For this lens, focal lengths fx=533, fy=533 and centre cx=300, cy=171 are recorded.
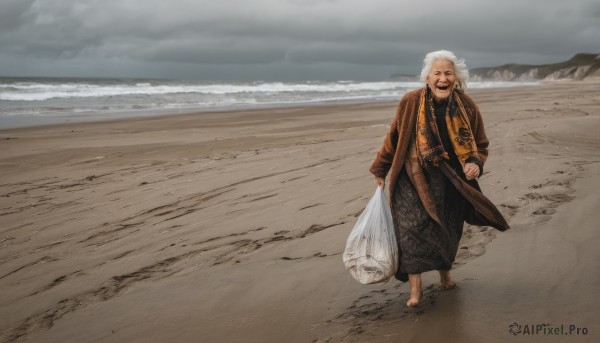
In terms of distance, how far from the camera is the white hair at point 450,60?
319 cm

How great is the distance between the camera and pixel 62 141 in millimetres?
12016

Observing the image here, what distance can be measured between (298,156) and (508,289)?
5420 mm

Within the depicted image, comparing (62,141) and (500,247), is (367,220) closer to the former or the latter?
(500,247)

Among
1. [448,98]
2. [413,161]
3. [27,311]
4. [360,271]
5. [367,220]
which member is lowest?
[27,311]

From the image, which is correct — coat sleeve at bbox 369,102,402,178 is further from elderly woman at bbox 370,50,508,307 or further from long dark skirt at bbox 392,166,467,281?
long dark skirt at bbox 392,166,467,281

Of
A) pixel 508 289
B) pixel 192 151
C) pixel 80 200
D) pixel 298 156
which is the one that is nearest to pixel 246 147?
pixel 192 151

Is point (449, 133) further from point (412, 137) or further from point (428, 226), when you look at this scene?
point (428, 226)

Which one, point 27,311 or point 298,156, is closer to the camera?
point 27,311

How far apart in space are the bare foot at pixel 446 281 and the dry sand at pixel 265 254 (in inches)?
2.8

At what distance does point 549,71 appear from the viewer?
105938 mm

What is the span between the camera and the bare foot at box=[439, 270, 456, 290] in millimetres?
3430

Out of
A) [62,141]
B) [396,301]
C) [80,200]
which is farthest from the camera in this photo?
[62,141]

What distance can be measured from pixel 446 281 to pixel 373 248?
0.62 m

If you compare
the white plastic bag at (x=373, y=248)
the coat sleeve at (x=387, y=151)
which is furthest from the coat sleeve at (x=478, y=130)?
the white plastic bag at (x=373, y=248)
